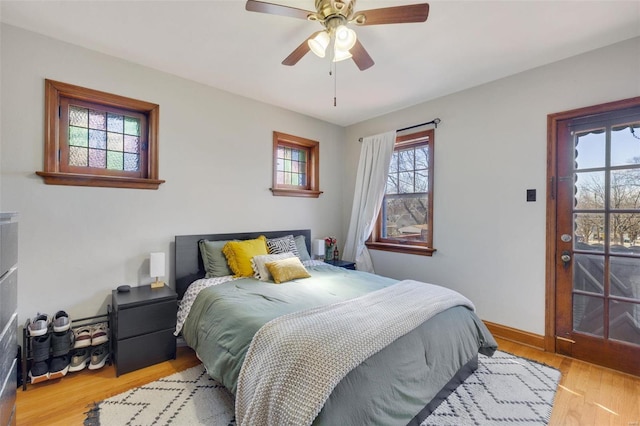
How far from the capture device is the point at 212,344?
193 centimetres

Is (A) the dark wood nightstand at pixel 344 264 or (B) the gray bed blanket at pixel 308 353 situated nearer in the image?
(B) the gray bed blanket at pixel 308 353

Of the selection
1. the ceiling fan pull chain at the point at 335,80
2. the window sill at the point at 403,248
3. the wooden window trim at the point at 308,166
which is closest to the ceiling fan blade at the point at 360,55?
the ceiling fan pull chain at the point at 335,80

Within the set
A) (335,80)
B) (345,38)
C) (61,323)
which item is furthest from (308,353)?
(335,80)

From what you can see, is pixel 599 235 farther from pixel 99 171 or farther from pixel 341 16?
pixel 99 171

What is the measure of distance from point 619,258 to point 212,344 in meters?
3.25

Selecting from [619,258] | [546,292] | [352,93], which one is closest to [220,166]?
[352,93]

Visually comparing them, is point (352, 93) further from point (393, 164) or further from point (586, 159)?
point (586, 159)

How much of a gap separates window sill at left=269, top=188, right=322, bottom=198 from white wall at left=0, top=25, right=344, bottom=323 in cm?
9

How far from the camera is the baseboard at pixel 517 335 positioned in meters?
2.64

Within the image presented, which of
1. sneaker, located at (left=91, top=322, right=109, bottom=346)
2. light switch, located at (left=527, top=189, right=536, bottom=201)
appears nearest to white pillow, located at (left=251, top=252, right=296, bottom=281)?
sneaker, located at (left=91, top=322, right=109, bottom=346)

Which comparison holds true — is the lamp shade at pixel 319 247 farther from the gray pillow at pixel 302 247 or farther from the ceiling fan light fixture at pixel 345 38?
the ceiling fan light fixture at pixel 345 38

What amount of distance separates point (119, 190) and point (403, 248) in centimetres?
322

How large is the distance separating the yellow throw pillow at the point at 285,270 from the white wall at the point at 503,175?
1675 millimetres

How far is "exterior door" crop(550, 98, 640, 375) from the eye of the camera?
7.30 feet
